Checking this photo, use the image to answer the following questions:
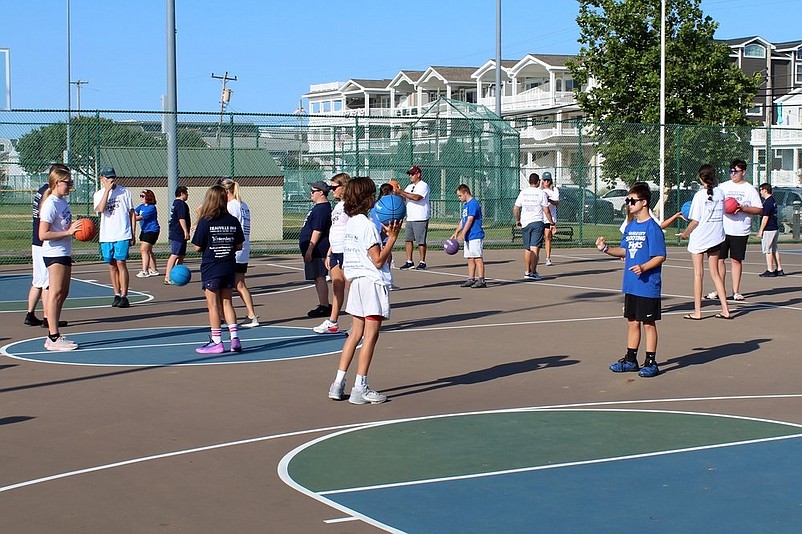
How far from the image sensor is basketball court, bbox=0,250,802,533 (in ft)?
21.3

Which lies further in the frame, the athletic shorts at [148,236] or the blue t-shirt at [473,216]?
the athletic shorts at [148,236]

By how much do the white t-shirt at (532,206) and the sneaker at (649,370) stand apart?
33.1ft

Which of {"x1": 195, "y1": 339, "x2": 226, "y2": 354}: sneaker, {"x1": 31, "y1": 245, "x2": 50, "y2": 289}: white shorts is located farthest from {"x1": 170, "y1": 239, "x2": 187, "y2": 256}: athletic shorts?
{"x1": 195, "y1": 339, "x2": 226, "y2": 354}: sneaker

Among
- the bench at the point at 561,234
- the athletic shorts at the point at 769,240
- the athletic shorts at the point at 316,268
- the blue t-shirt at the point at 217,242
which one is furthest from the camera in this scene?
the bench at the point at 561,234

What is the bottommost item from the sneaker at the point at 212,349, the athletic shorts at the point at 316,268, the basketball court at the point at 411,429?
the basketball court at the point at 411,429

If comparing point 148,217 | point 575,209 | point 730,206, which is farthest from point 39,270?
point 575,209

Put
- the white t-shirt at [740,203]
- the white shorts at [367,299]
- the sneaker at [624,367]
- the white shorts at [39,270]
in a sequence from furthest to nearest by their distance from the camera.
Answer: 1. the white t-shirt at [740,203]
2. the white shorts at [39,270]
3. the sneaker at [624,367]
4. the white shorts at [367,299]

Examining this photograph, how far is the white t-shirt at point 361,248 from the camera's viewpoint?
955cm

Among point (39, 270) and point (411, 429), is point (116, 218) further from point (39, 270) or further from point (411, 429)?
point (411, 429)

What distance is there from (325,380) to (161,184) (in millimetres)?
19809

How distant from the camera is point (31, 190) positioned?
1253 inches

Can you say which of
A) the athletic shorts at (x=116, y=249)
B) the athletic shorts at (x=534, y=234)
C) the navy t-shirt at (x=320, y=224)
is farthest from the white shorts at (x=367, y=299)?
the athletic shorts at (x=534, y=234)

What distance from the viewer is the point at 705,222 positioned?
1539 centimetres

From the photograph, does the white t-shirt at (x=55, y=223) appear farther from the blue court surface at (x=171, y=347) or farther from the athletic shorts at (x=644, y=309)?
the athletic shorts at (x=644, y=309)
